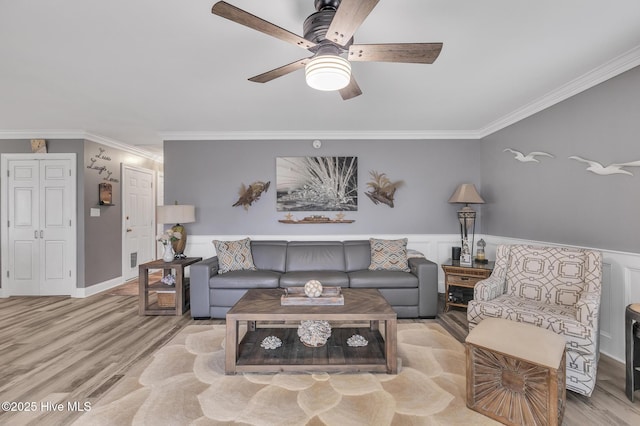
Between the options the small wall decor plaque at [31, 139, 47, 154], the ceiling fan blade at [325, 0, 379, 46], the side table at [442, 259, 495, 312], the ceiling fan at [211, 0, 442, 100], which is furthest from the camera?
the small wall decor plaque at [31, 139, 47, 154]

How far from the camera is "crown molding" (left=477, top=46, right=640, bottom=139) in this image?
2.29 meters

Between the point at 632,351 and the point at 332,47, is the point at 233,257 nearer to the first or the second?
the point at 332,47

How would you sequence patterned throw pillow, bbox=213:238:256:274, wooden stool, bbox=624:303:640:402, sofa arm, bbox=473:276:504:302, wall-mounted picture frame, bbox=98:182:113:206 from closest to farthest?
1. wooden stool, bbox=624:303:640:402
2. sofa arm, bbox=473:276:504:302
3. patterned throw pillow, bbox=213:238:256:274
4. wall-mounted picture frame, bbox=98:182:113:206

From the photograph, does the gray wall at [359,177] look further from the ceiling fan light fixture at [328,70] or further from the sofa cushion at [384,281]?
the ceiling fan light fixture at [328,70]

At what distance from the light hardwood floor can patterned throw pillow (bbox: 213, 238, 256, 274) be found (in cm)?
67

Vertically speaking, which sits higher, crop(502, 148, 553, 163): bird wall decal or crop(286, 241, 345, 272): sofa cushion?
crop(502, 148, 553, 163): bird wall decal

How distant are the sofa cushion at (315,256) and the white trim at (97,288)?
3.16 metres

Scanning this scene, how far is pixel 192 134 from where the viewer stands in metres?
A: 4.39

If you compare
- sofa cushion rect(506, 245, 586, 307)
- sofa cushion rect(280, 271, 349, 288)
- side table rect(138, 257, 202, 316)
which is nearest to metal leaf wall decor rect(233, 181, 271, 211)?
side table rect(138, 257, 202, 316)

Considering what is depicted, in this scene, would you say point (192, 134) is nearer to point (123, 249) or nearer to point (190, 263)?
point (190, 263)

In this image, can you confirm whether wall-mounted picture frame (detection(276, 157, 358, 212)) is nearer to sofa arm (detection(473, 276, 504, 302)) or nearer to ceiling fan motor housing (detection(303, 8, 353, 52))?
sofa arm (detection(473, 276, 504, 302))

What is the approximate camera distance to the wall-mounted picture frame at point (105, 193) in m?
4.63

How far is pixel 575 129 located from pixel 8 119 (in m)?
6.74

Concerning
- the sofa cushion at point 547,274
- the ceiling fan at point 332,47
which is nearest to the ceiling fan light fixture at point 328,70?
the ceiling fan at point 332,47
